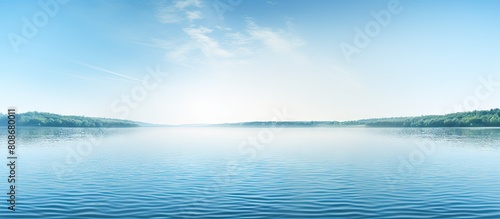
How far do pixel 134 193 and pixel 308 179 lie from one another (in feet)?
49.8

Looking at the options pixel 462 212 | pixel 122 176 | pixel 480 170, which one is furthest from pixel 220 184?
pixel 480 170

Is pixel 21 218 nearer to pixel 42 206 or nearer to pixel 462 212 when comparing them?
pixel 42 206

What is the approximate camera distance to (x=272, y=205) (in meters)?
26.3

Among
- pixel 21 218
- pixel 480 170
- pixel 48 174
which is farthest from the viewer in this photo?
pixel 480 170

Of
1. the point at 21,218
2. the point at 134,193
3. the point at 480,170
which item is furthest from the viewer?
the point at 480,170

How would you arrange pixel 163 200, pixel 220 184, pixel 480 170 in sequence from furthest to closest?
1. pixel 480 170
2. pixel 220 184
3. pixel 163 200

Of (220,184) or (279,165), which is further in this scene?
(279,165)

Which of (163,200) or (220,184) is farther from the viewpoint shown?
(220,184)

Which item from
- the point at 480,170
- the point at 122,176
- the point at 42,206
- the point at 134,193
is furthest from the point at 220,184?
the point at 480,170

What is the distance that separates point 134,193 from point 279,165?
2183cm

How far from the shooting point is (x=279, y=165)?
4853 cm

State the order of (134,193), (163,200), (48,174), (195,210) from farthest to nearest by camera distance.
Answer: (48,174)
(134,193)
(163,200)
(195,210)

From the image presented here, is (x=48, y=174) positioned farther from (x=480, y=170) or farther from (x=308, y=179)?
(x=480, y=170)

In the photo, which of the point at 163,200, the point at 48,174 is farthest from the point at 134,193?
the point at 48,174
